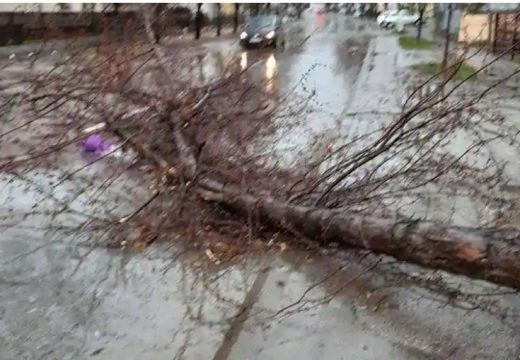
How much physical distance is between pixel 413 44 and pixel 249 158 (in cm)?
1348

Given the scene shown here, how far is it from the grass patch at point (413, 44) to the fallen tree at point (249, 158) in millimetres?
10621

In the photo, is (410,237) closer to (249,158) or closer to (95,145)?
(249,158)

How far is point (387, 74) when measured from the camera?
11.9 m

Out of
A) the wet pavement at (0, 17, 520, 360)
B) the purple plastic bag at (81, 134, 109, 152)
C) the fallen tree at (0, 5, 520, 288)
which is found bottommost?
the purple plastic bag at (81, 134, 109, 152)

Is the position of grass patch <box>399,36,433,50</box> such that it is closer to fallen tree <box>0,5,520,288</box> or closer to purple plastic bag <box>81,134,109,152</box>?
fallen tree <box>0,5,520,288</box>

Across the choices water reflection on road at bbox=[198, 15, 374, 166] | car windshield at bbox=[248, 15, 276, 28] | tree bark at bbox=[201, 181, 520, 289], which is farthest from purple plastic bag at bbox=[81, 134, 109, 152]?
car windshield at bbox=[248, 15, 276, 28]

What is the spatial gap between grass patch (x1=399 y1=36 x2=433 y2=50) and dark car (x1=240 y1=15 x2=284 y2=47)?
14.8 feet

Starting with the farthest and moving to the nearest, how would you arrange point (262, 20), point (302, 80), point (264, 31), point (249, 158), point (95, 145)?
point (262, 20)
point (264, 31)
point (302, 80)
point (95, 145)
point (249, 158)

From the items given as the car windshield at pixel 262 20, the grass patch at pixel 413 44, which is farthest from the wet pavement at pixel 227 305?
the grass patch at pixel 413 44

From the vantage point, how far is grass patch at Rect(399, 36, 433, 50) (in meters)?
16.5

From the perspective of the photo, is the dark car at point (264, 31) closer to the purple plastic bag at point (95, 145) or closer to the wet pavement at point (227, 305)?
the purple plastic bag at point (95, 145)

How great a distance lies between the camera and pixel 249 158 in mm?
5211

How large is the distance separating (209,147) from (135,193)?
2.74 feet

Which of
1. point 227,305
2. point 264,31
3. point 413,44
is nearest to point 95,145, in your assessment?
point 227,305
